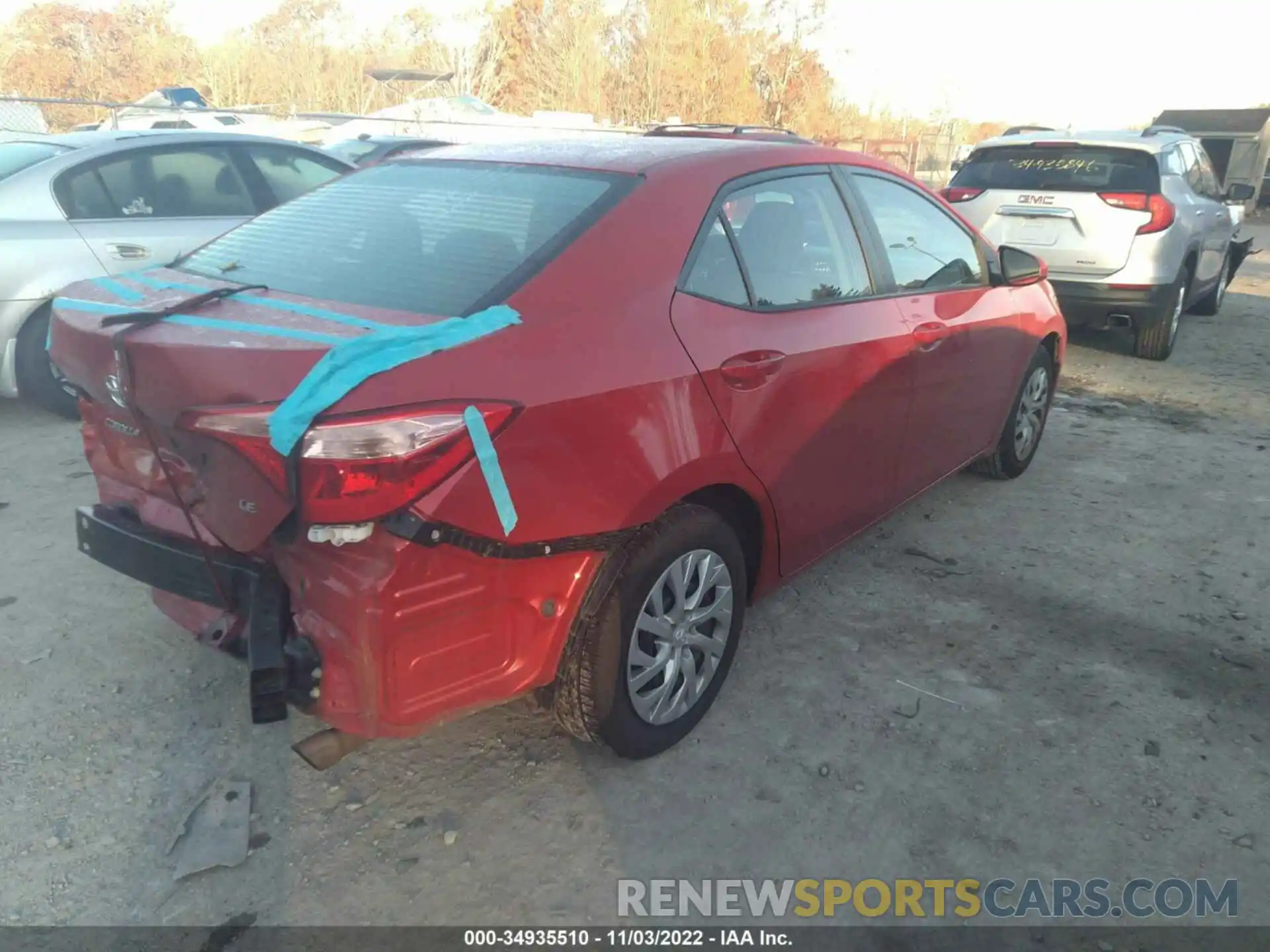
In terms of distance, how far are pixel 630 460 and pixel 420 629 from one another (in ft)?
2.19

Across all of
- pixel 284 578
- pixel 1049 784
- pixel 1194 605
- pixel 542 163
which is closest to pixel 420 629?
pixel 284 578

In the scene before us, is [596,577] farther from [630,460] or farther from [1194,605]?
[1194,605]

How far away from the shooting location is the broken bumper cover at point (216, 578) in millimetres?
2094

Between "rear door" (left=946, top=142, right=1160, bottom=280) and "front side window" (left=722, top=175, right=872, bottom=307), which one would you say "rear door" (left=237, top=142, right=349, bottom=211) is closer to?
"front side window" (left=722, top=175, right=872, bottom=307)

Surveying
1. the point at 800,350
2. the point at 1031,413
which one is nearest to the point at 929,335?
the point at 800,350

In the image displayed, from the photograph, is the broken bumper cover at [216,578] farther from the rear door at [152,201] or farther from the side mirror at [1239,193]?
the side mirror at [1239,193]

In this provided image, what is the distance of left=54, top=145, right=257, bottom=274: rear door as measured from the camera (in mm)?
5441

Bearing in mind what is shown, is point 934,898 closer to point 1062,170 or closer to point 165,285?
point 165,285

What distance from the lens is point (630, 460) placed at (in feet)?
7.78

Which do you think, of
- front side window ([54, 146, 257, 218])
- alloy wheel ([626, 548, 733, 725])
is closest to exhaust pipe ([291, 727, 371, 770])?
alloy wheel ([626, 548, 733, 725])

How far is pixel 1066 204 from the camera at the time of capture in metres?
7.29

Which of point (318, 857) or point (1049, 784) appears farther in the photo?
point (1049, 784)

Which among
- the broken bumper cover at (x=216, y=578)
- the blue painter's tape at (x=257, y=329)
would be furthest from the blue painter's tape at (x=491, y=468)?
the broken bumper cover at (x=216, y=578)

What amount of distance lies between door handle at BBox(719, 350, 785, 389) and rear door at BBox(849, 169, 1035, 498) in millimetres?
913
